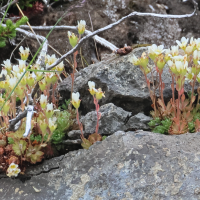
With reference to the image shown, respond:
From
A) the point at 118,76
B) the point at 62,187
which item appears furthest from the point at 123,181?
the point at 118,76

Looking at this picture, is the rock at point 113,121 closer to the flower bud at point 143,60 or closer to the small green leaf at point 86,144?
the small green leaf at point 86,144

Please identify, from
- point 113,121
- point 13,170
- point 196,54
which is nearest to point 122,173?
point 113,121

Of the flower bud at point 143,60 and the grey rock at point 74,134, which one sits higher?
the flower bud at point 143,60

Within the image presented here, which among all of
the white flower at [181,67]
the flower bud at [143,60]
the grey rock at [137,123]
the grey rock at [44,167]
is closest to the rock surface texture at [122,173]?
the grey rock at [44,167]

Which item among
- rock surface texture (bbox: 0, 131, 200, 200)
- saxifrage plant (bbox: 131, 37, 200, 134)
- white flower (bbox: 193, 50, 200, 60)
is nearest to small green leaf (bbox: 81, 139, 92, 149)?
rock surface texture (bbox: 0, 131, 200, 200)

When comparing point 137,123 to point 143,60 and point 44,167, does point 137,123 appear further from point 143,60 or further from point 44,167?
point 44,167

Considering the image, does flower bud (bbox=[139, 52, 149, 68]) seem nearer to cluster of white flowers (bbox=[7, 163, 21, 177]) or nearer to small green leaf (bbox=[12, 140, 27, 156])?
small green leaf (bbox=[12, 140, 27, 156])

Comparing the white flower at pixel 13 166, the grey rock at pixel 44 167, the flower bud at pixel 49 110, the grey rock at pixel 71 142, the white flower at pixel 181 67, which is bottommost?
the grey rock at pixel 44 167
